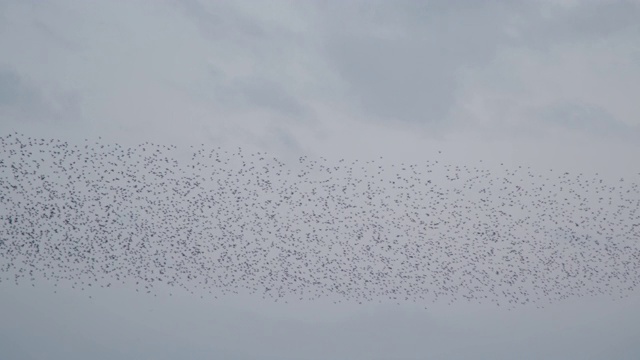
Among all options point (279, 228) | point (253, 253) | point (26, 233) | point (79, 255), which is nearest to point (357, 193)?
point (279, 228)

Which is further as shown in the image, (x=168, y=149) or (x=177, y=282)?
(x=177, y=282)

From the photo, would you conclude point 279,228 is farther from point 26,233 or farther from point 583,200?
point 583,200

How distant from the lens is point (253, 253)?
101ft

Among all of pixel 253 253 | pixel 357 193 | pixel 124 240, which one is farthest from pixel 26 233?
A: pixel 357 193

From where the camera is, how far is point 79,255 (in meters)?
30.2

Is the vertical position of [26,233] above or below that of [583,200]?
below

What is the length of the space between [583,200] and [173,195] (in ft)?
63.3

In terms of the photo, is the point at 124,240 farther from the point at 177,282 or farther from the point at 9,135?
the point at 9,135

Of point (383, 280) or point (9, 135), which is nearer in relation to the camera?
point (9, 135)

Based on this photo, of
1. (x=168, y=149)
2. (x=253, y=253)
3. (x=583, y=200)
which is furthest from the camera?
(x=253, y=253)

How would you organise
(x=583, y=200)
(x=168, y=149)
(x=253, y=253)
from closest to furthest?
Answer: (x=168, y=149) → (x=583, y=200) → (x=253, y=253)

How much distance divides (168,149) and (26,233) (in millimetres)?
8622

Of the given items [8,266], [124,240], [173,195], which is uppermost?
[173,195]

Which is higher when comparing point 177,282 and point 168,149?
point 168,149
